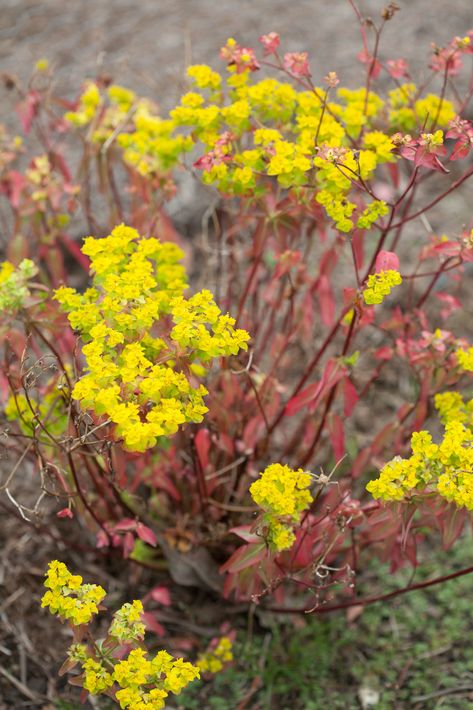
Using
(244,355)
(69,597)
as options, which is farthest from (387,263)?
(69,597)

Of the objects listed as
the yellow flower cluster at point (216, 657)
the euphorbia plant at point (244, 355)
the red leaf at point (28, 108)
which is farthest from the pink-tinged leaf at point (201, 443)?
the red leaf at point (28, 108)

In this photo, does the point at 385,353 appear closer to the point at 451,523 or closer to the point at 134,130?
the point at 451,523

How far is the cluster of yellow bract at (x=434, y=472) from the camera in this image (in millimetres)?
1752

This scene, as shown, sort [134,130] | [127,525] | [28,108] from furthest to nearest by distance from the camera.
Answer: [28,108] < [134,130] < [127,525]

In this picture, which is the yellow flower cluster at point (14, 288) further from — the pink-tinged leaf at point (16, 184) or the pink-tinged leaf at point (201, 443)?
the pink-tinged leaf at point (16, 184)

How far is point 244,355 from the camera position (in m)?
2.62

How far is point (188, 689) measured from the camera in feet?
8.59

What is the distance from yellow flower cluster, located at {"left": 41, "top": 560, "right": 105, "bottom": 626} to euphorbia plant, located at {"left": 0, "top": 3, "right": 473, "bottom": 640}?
276 millimetres

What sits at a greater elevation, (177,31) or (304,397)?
(177,31)

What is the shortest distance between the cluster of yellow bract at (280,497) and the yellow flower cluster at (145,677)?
0.37 meters

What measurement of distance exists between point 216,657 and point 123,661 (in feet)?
2.82

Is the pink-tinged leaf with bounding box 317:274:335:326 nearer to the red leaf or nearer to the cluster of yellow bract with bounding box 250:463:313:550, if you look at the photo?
the cluster of yellow bract with bounding box 250:463:313:550

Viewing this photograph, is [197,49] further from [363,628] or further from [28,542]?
[363,628]

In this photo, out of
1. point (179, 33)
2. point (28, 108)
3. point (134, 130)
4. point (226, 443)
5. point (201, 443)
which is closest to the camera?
point (201, 443)
